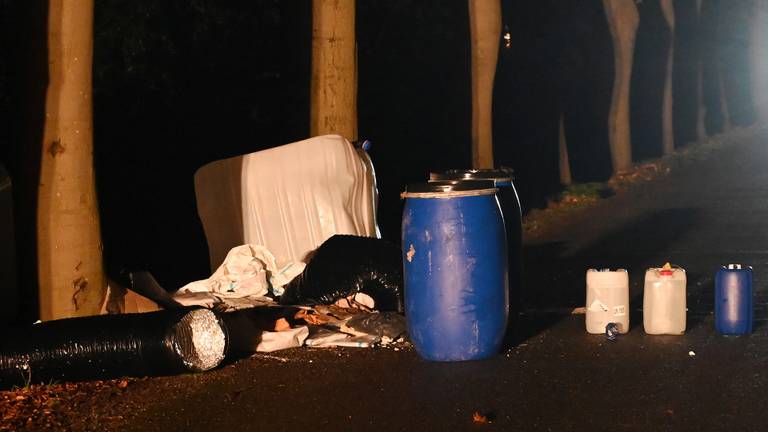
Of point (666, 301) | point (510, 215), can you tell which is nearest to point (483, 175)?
point (510, 215)

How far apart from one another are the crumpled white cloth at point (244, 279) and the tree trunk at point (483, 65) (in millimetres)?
7708

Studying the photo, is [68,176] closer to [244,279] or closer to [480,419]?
[244,279]

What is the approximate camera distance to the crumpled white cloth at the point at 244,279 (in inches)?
423

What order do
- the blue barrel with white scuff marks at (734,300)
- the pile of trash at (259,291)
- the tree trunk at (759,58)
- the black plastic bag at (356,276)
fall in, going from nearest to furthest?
the pile of trash at (259,291), the blue barrel with white scuff marks at (734,300), the black plastic bag at (356,276), the tree trunk at (759,58)

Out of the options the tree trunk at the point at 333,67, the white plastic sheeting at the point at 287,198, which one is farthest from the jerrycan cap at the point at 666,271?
the tree trunk at the point at 333,67

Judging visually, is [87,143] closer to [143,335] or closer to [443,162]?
[143,335]

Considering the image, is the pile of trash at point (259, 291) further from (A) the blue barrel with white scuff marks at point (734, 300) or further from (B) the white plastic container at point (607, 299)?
(A) the blue barrel with white scuff marks at point (734, 300)

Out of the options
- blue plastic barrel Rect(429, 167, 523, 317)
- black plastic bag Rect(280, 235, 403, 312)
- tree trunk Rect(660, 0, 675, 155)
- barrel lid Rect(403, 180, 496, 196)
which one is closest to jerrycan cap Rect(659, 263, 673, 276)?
blue plastic barrel Rect(429, 167, 523, 317)

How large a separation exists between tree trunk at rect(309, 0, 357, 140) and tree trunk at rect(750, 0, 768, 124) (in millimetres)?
39404

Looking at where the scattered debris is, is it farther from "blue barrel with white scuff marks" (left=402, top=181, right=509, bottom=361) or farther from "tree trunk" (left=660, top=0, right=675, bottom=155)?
"tree trunk" (left=660, top=0, right=675, bottom=155)

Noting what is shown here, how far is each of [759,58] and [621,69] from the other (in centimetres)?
3199

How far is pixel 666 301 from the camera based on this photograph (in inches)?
372

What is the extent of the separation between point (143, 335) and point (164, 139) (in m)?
8.59

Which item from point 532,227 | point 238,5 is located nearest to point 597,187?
point 532,227
